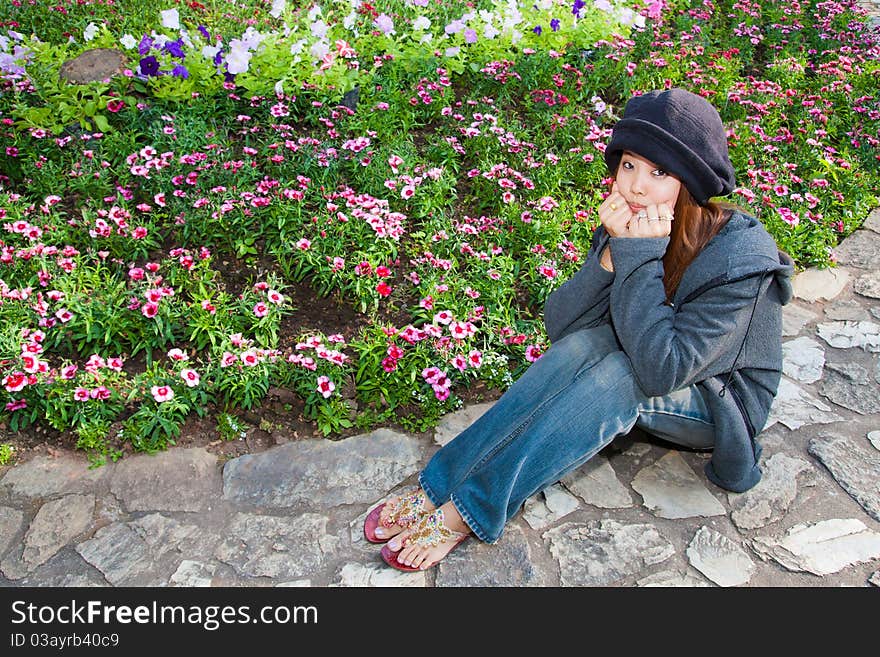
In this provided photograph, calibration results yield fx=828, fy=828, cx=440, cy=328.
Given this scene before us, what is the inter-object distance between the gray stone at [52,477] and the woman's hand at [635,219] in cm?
206

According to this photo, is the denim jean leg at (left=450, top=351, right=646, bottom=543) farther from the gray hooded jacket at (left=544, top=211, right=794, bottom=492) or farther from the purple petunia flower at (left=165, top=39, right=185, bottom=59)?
the purple petunia flower at (left=165, top=39, right=185, bottom=59)

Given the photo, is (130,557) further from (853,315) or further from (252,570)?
(853,315)

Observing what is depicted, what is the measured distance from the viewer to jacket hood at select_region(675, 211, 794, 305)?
2.48 metres

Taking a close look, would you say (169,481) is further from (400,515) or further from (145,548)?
(400,515)

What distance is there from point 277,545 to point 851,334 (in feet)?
9.60

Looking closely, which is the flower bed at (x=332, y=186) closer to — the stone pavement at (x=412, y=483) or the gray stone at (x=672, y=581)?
the stone pavement at (x=412, y=483)

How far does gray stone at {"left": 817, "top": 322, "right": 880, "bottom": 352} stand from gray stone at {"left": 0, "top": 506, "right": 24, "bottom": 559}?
3578 millimetres

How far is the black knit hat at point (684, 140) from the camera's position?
2416 millimetres

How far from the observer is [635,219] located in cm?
260

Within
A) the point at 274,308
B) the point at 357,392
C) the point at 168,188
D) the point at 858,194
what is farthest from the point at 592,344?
the point at 858,194

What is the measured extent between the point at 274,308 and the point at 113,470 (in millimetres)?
962

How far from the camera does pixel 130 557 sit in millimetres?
2797

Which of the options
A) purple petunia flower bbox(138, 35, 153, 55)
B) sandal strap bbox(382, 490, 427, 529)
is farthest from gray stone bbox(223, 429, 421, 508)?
purple petunia flower bbox(138, 35, 153, 55)

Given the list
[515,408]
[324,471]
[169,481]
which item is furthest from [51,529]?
[515,408]
